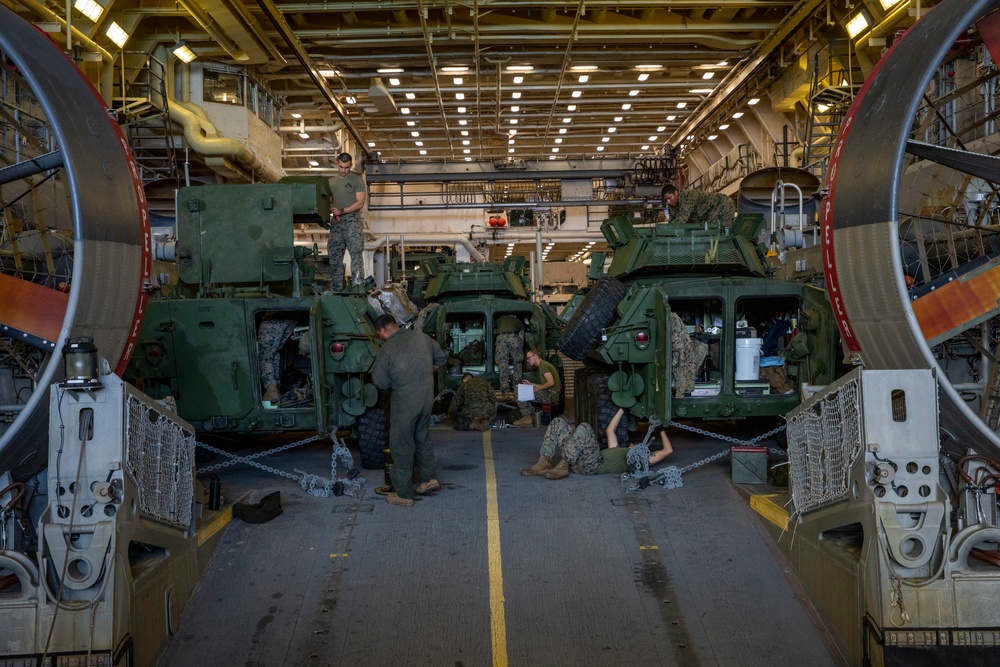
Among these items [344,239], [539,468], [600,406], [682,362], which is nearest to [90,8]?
[344,239]

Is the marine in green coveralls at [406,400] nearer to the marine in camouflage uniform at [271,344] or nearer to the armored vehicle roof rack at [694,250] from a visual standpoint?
the marine in camouflage uniform at [271,344]

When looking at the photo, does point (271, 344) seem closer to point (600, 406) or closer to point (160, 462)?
point (600, 406)

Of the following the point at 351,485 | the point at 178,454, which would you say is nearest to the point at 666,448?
the point at 351,485

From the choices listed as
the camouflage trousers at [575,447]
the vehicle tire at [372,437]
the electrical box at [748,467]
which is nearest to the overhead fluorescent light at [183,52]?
the vehicle tire at [372,437]

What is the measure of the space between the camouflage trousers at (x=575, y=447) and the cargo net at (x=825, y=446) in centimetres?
230

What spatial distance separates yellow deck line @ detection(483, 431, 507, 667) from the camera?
5.32m

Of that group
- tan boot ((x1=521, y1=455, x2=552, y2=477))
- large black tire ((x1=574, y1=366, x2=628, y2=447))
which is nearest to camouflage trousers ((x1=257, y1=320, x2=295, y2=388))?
tan boot ((x1=521, y1=455, x2=552, y2=477))

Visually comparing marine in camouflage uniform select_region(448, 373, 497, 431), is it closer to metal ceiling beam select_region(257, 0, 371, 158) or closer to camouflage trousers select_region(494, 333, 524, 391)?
camouflage trousers select_region(494, 333, 524, 391)

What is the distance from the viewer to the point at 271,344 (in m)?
9.23

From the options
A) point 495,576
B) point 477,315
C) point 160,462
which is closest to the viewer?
point 160,462

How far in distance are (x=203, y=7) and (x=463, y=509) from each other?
986 cm

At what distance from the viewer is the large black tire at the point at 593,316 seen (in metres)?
8.86

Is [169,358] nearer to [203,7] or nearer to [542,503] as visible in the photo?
[542,503]

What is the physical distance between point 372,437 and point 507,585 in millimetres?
3341
